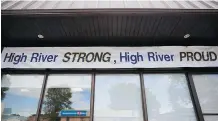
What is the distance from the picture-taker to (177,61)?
17.7 feet

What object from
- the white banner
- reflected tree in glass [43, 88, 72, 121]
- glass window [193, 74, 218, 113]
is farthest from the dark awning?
reflected tree in glass [43, 88, 72, 121]

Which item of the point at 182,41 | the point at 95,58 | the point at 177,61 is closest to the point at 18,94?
the point at 95,58

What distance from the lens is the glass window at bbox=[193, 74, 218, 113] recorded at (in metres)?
4.97

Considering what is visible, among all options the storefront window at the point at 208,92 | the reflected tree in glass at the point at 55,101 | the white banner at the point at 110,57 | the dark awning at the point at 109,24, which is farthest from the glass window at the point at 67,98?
the storefront window at the point at 208,92

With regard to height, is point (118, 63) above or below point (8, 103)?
above

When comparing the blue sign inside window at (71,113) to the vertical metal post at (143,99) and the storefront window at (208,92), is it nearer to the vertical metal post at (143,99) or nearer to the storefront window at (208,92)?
the vertical metal post at (143,99)

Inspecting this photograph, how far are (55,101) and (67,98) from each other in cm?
32

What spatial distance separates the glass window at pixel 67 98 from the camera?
16.0ft

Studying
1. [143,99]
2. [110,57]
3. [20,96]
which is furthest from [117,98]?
[20,96]

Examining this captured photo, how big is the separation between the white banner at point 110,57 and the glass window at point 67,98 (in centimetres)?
39

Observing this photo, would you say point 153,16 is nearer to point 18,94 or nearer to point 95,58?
point 95,58

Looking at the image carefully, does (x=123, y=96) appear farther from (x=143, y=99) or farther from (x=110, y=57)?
(x=110, y=57)

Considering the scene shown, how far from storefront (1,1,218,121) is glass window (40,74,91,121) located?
2cm

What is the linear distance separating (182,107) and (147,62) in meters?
1.47
